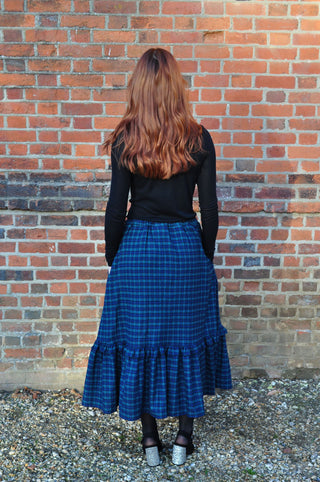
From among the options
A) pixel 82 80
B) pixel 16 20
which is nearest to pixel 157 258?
pixel 82 80

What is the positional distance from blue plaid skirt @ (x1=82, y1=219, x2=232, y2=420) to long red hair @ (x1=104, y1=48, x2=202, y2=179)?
1.10ft

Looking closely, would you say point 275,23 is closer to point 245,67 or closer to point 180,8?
point 245,67

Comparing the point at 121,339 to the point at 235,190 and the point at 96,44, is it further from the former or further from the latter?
the point at 96,44

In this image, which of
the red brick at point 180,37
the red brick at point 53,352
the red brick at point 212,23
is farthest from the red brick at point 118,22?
the red brick at point 53,352

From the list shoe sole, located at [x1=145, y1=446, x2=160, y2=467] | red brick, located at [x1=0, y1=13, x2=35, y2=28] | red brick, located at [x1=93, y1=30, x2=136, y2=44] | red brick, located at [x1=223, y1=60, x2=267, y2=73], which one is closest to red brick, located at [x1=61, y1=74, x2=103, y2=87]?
red brick, located at [x1=93, y1=30, x2=136, y2=44]

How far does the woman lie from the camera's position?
2.25m

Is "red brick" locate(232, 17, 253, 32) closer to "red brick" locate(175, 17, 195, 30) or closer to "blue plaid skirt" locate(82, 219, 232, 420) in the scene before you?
"red brick" locate(175, 17, 195, 30)

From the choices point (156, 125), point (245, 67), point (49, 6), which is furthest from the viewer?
point (245, 67)

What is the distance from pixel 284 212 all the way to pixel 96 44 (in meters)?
1.73

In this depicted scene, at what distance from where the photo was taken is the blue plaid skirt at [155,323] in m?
2.38

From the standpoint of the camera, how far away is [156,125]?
223cm

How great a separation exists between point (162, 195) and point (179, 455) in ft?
4.73

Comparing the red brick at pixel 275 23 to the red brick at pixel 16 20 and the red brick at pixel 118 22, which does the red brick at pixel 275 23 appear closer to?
the red brick at pixel 118 22

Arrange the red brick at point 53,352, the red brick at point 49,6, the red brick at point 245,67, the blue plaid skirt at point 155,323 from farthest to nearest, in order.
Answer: the red brick at point 53,352 → the red brick at point 245,67 → the red brick at point 49,6 → the blue plaid skirt at point 155,323
